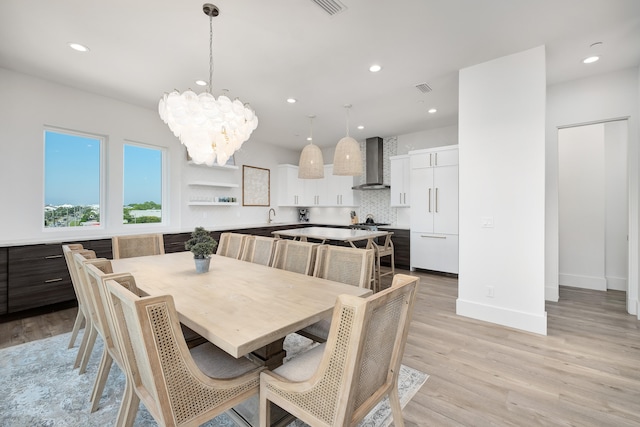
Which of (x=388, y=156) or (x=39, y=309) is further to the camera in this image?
(x=388, y=156)

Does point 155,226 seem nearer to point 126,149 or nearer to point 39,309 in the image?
point 126,149

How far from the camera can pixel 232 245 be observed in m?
3.25

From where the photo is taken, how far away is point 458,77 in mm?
3344

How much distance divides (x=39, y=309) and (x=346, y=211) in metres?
5.69

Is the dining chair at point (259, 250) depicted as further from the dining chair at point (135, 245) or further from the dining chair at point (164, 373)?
the dining chair at point (164, 373)

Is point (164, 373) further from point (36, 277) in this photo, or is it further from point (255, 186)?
point (255, 186)

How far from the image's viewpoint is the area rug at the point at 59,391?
64.1 inches

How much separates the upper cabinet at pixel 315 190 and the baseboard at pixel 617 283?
451cm

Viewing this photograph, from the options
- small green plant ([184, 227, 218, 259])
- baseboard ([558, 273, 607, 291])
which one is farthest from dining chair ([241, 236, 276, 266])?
baseboard ([558, 273, 607, 291])

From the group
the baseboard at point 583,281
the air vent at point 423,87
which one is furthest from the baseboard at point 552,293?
the air vent at point 423,87

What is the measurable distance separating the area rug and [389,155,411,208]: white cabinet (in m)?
4.05

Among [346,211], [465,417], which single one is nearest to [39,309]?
[465,417]

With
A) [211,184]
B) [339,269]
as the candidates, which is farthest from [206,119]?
[211,184]

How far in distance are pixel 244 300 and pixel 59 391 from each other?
156 centimetres
